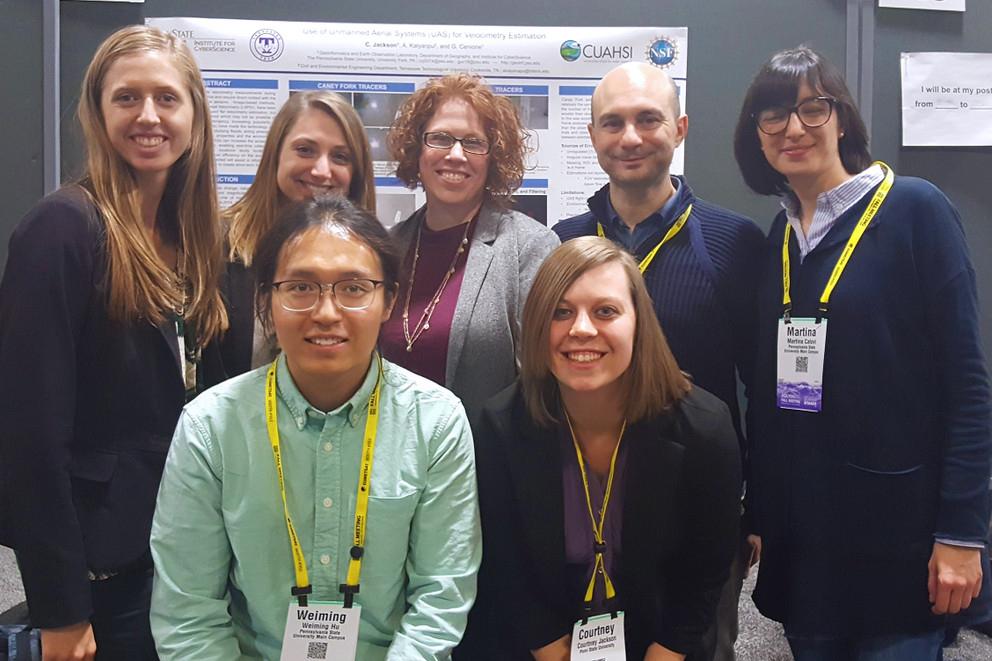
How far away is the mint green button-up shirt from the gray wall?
1.88 m

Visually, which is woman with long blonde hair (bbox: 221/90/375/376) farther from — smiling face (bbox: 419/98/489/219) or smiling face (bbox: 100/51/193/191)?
smiling face (bbox: 100/51/193/191)

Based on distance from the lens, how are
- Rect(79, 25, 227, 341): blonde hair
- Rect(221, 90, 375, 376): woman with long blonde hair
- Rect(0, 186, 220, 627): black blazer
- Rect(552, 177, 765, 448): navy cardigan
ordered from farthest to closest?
Rect(221, 90, 375, 376): woman with long blonde hair < Rect(552, 177, 765, 448): navy cardigan < Rect(79, 25, 227, 341): blonde hair < Rect(0, 186, 220, 627): black blazer

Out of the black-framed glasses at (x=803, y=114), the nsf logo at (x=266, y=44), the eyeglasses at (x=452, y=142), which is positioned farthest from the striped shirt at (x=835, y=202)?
the nsf logo at (x=266, y=44)

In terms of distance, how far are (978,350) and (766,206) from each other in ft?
4.78

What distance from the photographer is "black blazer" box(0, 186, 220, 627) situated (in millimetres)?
1354

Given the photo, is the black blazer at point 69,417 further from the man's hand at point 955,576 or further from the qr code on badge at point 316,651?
the man's hand at point 955,576

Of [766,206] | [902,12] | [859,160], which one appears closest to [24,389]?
[859,160]

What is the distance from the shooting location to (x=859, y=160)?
174cm

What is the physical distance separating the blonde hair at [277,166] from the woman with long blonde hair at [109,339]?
205 millimetres

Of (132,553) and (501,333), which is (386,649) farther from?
(501,333)

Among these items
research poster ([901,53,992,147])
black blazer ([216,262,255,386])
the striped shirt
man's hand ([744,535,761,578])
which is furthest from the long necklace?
research poster ([901,53,992,147])

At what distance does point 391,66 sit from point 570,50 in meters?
0.67

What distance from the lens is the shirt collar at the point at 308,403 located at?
1442 millimetres

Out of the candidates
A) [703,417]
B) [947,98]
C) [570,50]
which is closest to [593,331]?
[703,417]
